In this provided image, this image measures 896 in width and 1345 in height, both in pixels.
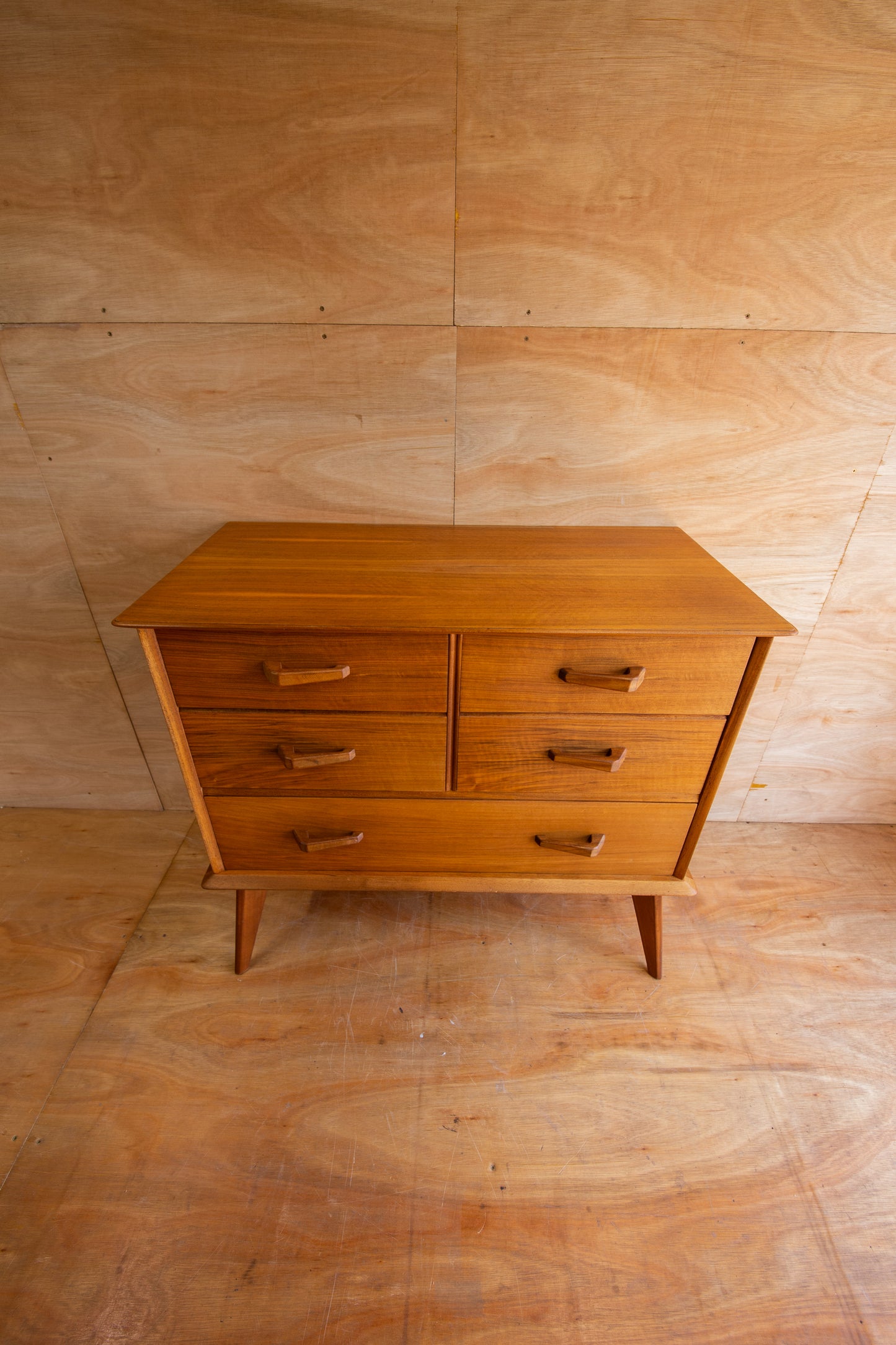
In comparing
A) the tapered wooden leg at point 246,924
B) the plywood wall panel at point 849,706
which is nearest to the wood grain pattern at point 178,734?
the tapered wooden leg at point 246,924

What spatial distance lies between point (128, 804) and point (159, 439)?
3.70 feet

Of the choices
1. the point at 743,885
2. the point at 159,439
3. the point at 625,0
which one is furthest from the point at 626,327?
the point at 743,885

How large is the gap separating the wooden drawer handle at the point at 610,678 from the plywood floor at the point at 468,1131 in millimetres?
804

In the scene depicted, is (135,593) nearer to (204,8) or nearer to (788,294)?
(204,8)

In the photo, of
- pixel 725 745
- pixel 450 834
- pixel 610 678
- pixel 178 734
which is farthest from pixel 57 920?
pixel 725 745

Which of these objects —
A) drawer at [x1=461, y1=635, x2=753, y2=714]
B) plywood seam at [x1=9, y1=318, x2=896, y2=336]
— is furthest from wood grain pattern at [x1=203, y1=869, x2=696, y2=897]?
plywood seam at [x1=9, y1=318, x2=896, y2=336]

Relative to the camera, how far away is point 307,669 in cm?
98

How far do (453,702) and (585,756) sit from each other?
26 cm

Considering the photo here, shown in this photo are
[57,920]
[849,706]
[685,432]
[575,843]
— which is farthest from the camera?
[849,706]

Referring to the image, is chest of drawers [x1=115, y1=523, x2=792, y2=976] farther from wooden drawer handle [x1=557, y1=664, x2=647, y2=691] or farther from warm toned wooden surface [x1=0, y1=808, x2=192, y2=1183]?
warm toned wooden surface [x1=0, y1=808, x2=192, y2=1183]

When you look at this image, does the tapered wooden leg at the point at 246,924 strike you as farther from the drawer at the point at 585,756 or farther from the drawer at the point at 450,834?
the drawer at the point at 585,756

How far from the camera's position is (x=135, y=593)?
150 centimetres

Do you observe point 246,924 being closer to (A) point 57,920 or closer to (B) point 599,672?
(A) point 57,920

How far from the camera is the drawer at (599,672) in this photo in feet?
3.17
